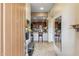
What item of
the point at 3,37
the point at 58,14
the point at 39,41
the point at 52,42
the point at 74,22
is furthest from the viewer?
the point at 58,14

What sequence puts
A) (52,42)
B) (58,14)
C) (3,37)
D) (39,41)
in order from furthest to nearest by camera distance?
(58,14) < (52,42) < (39,41) < (3,37)

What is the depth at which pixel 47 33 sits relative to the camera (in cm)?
164

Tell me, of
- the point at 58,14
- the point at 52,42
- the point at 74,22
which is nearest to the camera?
the point at 74,22

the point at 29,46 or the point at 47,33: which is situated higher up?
the point at 47,33

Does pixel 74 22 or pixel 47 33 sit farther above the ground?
pixel 74 22

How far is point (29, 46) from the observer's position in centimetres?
155

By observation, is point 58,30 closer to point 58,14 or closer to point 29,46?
point 58,14

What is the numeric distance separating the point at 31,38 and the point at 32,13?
0.34 m

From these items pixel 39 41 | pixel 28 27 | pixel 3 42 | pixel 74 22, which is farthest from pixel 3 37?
pixel 74 22

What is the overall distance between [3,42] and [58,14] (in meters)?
1.41

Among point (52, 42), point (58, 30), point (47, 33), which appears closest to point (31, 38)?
point (47, 33)

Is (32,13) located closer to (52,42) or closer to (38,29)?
(38,29)

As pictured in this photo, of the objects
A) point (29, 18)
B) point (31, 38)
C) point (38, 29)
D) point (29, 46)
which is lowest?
point (29, 46)

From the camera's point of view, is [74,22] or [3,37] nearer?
[3,37]
